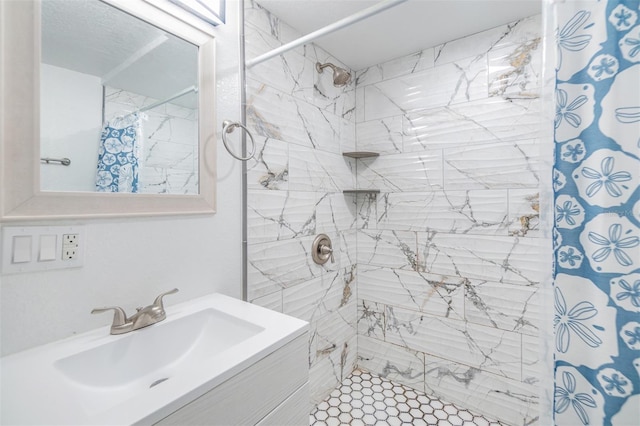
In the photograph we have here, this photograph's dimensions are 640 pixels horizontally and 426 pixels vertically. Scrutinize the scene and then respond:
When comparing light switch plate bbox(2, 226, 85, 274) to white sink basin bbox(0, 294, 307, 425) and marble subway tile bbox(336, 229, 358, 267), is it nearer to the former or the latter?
white sink basin bbox(0, 294, 307, 425)

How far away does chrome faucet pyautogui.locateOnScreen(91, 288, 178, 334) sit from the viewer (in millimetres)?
855

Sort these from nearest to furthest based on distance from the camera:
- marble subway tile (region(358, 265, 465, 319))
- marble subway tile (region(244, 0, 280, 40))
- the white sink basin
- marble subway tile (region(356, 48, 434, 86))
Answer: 1. the white sink basin
2. marble subway tile (region(244, 0, 280, 40))
3. marble subway tile (region(358, 265, 465, 319))
4. marble subway tile (region(356, 48, 434, 86))

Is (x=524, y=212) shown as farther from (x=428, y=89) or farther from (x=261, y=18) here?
(x=261, y=18)

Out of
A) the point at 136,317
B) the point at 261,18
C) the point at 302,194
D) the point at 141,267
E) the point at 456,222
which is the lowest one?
the point at 136,317

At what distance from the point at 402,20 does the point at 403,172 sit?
903 millimetres

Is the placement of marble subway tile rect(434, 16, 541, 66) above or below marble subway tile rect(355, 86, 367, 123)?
above

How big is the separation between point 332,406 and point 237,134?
1.76 m

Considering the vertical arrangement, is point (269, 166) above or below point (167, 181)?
above

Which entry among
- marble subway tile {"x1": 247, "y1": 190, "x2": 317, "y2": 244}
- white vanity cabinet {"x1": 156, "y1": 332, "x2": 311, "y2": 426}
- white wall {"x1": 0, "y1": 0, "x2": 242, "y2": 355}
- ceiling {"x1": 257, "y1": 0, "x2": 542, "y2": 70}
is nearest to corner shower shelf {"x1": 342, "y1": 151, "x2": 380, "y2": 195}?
marble subway tile {"x1": 247, "y1": 190, "x2": 317, "y2": 244}

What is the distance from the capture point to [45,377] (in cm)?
66

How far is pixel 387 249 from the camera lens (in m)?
2.04

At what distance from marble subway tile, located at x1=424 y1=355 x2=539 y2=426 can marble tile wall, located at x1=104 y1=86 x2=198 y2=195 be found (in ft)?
6.09

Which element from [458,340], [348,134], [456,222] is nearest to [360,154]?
[348,134]

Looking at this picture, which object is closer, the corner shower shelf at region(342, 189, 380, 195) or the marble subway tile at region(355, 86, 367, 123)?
the corner shower shelf at region(342, 189, 380, 195)
